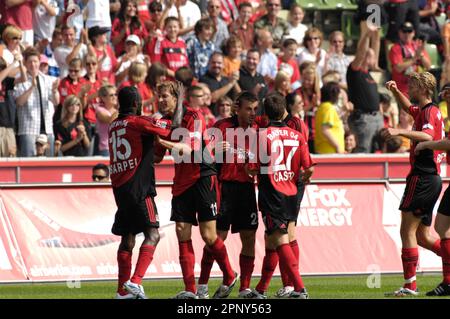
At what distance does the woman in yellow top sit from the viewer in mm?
20906

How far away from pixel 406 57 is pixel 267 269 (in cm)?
1084

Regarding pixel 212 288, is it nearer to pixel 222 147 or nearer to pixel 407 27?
pixel 222 147

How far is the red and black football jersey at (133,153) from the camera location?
13.7 m

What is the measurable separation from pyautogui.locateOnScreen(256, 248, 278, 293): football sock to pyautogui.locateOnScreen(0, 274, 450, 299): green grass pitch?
516 mm

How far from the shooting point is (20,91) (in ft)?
66.7

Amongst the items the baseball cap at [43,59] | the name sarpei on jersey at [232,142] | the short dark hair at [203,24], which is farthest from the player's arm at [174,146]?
the short dark hair at [203,24]

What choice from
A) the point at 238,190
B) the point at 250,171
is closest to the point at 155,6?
the point at 238,190

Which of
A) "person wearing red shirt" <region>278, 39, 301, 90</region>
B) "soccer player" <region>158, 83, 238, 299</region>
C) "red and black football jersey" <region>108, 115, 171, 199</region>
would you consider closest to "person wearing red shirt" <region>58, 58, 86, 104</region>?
"person wearing red shirt" <region>278, 39, 301, 90</region>

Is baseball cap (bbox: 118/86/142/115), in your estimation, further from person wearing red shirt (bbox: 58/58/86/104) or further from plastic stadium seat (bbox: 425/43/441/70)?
plastic stadium seat (bbox: 425/43/441/70)

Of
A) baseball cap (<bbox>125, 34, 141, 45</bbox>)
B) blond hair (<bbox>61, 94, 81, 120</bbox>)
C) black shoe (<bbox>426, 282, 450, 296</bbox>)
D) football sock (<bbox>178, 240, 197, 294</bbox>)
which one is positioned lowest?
black shoe (<bbox>426, 282, 450, 296</bbox>)

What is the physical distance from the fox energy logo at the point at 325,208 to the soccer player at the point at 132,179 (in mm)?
4562

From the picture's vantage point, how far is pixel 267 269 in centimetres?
1462
